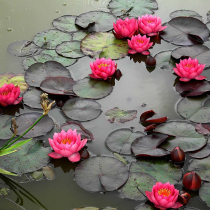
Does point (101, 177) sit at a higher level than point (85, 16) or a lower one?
lower

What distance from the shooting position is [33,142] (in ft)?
7.94

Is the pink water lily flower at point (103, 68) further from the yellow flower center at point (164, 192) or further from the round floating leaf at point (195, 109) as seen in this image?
the yellow flower center at point (164, 192)

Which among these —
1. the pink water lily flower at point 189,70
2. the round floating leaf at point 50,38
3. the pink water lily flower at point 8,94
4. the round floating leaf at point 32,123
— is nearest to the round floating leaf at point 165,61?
the pink water lily flower at point 189,70

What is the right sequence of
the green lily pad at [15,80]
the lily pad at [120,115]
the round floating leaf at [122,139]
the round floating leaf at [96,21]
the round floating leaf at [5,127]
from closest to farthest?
the round floating leaf at [122,139] → the round floating leaf at [5,127] → the lily pad at [120,115] → the green lily pad at [15,80] → the round floating leaf at [96,21]

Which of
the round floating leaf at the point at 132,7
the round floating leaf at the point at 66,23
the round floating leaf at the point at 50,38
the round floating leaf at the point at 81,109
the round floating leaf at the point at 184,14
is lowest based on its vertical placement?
the round floating leaf at the point at 81,109

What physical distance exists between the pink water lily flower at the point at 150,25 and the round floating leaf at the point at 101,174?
1.73 metres

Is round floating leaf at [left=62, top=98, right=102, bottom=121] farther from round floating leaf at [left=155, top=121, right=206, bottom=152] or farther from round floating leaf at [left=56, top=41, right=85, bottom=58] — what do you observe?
round floating leaf at [left=56, top=41, right=85, bottom=58]

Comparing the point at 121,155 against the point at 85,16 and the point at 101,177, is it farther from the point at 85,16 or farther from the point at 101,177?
the point at 85,16

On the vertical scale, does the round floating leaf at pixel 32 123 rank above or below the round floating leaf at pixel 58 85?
below

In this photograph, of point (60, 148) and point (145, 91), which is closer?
point (60, 148)

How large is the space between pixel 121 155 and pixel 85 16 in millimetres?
2080

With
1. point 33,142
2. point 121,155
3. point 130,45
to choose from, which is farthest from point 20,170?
point 130,45

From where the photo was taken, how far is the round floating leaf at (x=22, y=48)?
3.32 m

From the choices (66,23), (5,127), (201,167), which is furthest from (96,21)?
(201,167)
